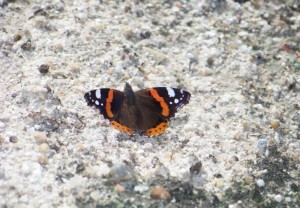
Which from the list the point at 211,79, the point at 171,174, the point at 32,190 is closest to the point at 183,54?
the point at 211,79

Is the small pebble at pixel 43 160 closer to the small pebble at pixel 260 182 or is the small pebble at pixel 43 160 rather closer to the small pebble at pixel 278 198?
the small pebble at pixel 260 182

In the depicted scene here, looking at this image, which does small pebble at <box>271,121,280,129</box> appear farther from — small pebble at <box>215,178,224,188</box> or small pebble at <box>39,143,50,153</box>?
small pebble at <box>39,143,50,153</box>

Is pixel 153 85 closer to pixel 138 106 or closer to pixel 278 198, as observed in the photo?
pixel 138 106

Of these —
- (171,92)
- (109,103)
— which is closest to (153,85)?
(171,92)

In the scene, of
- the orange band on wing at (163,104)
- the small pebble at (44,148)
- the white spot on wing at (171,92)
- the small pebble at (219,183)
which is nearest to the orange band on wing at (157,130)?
the orange band on wing at (163,104)

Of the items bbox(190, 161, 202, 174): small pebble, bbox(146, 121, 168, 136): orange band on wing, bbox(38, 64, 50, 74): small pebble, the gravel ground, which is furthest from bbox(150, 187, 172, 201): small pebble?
bbox(38, 64, 50, 74): small pebble

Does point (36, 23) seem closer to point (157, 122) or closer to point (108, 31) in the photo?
point (108, 31)

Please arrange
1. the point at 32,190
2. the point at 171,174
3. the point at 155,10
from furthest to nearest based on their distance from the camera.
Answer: the point at 155,10 → the point at 171,174 → the point at 32,190
